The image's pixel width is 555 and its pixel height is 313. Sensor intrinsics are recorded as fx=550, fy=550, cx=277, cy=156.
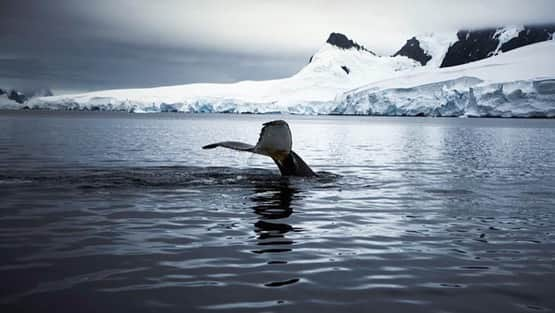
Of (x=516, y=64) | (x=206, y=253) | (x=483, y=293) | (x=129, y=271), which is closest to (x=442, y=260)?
(x=483, y=293)

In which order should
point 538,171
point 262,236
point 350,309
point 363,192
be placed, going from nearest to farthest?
point 350,309 < point 262,236 < point 363,192 < point 538,171

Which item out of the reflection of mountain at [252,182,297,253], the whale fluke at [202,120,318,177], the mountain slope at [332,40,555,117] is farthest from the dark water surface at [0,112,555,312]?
the mountain slope at [332,40,555,117]

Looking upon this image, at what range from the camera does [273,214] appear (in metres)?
10.1

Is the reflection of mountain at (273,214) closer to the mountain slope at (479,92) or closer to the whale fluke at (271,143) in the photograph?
the whale fluke at (271,143)

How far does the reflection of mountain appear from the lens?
25.5 ft

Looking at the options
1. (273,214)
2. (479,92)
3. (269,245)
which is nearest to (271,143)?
(273,214)

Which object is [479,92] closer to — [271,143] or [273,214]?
[271,143]

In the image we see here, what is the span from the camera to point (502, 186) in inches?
605

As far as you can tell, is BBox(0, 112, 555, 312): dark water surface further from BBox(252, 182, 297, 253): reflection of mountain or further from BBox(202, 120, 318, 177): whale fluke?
BBox(202, 120, 318, 177): whale fluke

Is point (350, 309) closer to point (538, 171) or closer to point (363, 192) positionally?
point (363, 192)

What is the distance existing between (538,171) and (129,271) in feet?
57.6

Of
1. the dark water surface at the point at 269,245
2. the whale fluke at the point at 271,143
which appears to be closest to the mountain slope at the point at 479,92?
the dark water surface at the point at 269,245

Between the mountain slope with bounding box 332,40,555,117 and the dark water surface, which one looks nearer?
the dark water surface

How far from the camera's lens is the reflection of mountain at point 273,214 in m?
7.78
